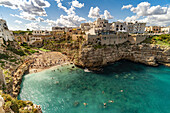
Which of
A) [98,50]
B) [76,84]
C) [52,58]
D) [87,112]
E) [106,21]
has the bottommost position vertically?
[87,112]

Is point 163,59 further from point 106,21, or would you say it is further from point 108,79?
point 106,21

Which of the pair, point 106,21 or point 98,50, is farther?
point 106,21

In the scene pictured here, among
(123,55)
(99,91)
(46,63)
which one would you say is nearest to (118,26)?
(123,55)

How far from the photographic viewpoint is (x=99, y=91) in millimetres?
26703

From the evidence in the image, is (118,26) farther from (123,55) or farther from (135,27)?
(123,55)

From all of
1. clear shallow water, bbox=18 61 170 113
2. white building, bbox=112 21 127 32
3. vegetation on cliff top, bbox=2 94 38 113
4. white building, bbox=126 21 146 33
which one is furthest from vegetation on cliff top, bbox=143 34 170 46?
vegetation on cliff top, bbox=2 94 38 113

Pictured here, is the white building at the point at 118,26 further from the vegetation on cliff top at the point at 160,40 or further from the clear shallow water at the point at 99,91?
the clear shallow water at the point at 99,91

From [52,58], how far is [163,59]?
2617 inches

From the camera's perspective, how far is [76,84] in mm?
30562

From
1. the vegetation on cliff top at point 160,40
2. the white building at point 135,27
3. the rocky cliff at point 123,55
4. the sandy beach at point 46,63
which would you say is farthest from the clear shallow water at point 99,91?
the white building at point 135,27

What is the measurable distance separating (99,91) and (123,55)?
1298 inches

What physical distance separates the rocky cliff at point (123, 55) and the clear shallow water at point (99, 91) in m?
7.04

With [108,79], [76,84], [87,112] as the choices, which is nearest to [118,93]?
[108,79]

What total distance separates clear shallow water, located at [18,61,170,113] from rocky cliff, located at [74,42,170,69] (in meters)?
7.04
